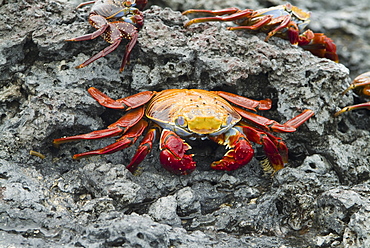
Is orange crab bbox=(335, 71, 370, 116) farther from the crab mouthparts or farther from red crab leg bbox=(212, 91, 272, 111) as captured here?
the crab mouthparts

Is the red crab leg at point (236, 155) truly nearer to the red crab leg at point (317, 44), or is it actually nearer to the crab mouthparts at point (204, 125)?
the crab mouthparts at point (204, 125)

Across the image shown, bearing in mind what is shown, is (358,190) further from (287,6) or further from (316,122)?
(287,6)

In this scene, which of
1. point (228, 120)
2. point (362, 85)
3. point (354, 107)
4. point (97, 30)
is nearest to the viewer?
point (228, 120)

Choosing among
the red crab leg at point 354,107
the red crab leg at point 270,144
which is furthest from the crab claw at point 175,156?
the red crab leg at point 354,107

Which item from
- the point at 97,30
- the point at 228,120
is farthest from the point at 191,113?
the point at 97,30

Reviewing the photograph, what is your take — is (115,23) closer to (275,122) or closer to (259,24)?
(259,24)

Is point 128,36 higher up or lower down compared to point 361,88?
higher up

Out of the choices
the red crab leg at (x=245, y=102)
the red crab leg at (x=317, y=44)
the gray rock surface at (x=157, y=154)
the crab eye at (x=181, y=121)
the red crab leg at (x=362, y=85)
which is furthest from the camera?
the red crab leg at (x=317, y=44)
